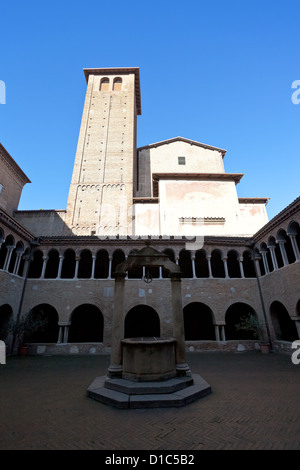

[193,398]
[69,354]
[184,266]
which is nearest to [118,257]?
[184,266]

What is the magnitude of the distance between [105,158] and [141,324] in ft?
61.3

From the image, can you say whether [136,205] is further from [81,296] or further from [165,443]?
[165,443]

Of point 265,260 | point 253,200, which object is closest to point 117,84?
point 253,200

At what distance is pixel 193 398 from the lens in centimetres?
598

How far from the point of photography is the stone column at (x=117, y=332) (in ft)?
23.5

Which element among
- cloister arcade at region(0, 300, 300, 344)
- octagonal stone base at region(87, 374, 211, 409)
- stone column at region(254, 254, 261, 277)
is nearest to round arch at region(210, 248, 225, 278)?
stone column at region(254, 254, 261, 277)

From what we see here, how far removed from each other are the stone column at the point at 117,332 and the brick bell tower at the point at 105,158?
14.6 m

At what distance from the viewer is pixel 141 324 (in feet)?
57.0

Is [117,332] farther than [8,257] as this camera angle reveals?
No

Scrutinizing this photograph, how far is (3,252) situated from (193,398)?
1424cm

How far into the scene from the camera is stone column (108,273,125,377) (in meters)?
7.15

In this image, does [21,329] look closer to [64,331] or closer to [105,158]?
[64,331]

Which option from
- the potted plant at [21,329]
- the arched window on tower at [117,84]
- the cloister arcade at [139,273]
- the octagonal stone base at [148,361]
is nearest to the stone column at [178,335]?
the octagonal stone base at [148,361]

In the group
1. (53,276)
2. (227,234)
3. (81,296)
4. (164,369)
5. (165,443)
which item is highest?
(227,234)
